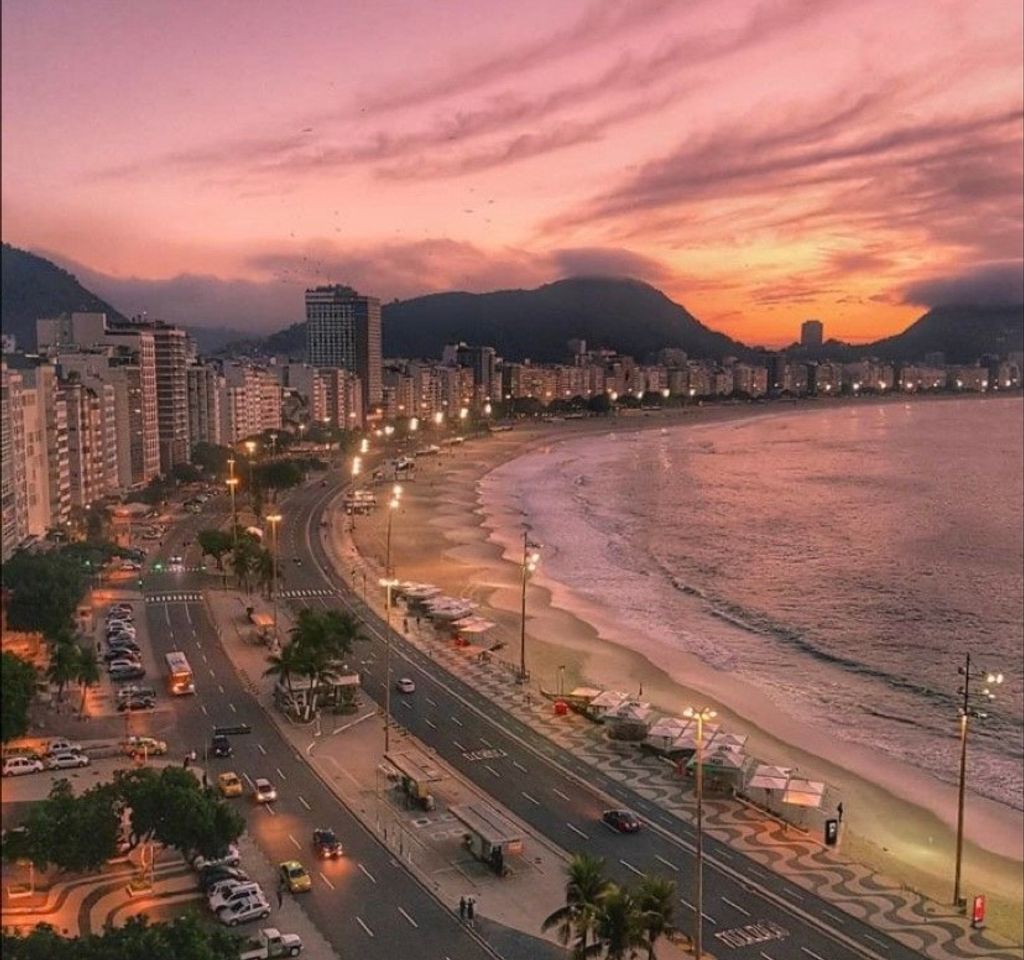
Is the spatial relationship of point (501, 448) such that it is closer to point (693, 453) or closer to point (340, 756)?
point (693, 453)

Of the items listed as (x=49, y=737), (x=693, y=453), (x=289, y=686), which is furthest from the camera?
(x=693, y=453)

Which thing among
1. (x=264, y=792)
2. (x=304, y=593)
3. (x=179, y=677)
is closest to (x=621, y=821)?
(x=264, y=792)

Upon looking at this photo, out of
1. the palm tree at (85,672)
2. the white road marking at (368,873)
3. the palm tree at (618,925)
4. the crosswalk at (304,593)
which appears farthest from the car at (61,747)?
the crosswalk at (304,593)

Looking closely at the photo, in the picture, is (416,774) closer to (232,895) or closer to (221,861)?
(221,861)

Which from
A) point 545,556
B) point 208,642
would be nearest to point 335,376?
point 545,556

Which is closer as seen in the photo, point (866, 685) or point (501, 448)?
point (866, 685)

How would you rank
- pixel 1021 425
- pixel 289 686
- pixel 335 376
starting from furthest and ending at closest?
pixel 1021 425, pixel 335 376, pixel 289 686

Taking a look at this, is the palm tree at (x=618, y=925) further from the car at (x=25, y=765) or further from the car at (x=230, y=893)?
the car at (x=25, y=765)
